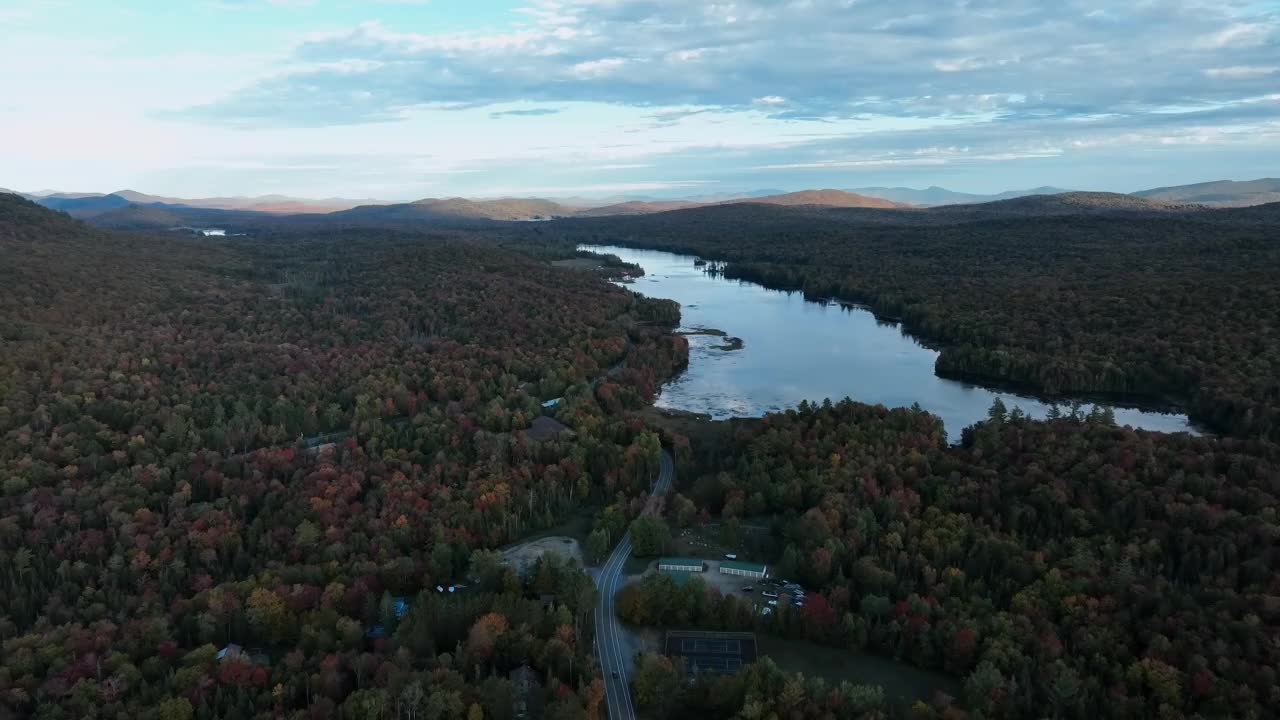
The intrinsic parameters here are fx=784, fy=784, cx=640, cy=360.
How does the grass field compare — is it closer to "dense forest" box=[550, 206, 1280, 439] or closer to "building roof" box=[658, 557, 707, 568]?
"building roof" box=[658, 557, 707, 568]

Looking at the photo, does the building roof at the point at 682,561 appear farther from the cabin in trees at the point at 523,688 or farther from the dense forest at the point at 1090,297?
the dense forest at the point at 1090,297

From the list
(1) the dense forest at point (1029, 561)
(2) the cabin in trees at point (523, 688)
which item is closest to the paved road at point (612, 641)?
(1) the dense forest at point (1029, 561)

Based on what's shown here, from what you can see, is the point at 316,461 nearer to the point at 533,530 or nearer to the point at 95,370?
the point at 533,530

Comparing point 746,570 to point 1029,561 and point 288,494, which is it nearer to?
point 1029,561

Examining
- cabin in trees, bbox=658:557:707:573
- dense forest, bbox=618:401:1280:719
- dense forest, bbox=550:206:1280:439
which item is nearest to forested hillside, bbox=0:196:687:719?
cabin in trees, bbox=658:557:707:573

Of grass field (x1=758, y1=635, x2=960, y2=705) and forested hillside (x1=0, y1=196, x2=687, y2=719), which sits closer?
forested hillside (x1=0, y1=196, x2=687, y2=719)

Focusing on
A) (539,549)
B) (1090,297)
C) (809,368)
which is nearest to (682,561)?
(539,549)

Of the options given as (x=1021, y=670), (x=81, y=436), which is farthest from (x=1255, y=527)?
(x=81, y=436)

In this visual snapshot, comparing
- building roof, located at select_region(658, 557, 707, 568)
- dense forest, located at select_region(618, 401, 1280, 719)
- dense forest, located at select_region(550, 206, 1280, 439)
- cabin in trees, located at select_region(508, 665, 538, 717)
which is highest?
dense forest, located at select_region(550, 206, 1280, 439)
